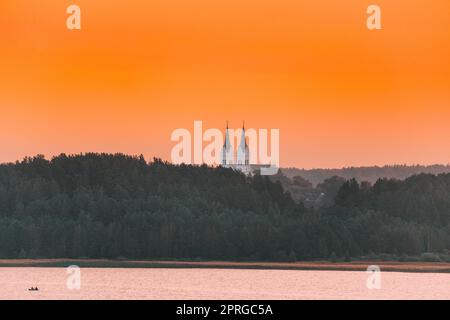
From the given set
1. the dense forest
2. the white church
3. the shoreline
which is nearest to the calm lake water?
the shoreline

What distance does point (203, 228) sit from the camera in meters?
130

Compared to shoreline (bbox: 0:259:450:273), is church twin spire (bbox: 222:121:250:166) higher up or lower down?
higher up

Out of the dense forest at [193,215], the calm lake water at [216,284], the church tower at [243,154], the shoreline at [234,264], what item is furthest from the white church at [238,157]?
the calm lake water at [216,284]

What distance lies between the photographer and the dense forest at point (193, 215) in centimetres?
12619

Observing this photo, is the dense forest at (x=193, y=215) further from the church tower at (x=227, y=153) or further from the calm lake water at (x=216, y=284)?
the church tower at (x=227, y=153)

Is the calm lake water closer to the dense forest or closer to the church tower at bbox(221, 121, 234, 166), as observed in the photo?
the dense forest

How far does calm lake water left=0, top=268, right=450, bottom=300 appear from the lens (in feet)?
266

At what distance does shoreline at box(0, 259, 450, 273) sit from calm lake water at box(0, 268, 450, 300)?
4.88m

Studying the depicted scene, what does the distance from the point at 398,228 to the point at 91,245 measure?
2499 centimetres

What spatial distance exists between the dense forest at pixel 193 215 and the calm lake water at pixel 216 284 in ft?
40.6

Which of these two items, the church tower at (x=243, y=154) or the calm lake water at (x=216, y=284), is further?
the church tower at (x=243, y=154)
